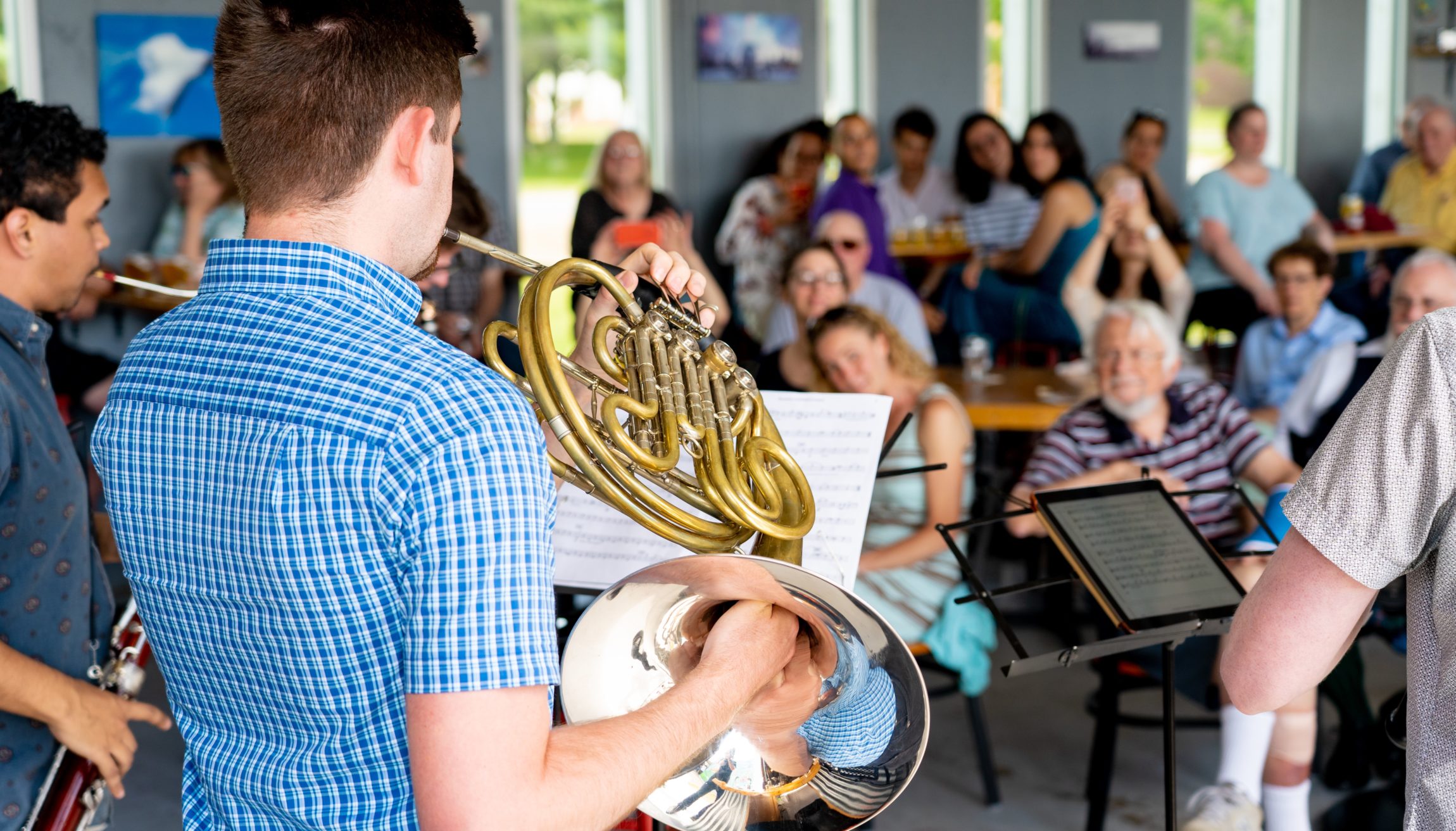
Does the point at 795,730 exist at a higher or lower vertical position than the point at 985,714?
higher

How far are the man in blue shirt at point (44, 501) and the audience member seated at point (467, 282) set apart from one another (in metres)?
1.30

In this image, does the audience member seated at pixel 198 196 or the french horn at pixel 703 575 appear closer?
the french horn at pixel 703 575

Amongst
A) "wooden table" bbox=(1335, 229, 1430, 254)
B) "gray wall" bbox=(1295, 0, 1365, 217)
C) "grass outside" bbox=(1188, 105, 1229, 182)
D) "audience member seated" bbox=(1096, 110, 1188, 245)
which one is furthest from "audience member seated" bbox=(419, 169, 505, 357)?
"gray wall" bbox=(1295, 0, 1365, 217)

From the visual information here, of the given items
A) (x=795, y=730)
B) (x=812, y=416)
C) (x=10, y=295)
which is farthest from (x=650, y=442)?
(x=10, y=295)

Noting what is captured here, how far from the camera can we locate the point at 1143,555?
6.33ft

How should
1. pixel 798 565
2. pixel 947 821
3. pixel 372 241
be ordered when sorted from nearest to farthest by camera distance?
pixel 372 241, pixel 798 565, pixel 947 821

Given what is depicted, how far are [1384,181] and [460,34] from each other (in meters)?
7.63

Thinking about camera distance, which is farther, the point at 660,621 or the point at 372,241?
the point at 660,621

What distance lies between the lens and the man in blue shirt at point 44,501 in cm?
166

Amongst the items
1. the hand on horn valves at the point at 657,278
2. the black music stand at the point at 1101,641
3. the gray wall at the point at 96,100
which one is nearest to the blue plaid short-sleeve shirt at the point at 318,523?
the hand on horn valves at the point at 657,278

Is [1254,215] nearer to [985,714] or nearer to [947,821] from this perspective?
[985,714]

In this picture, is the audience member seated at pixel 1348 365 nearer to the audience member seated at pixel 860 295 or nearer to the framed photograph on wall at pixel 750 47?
the audience member seated at pixel 860 295

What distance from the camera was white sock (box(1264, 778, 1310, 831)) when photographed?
2707mm

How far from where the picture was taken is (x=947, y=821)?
9.92ft
